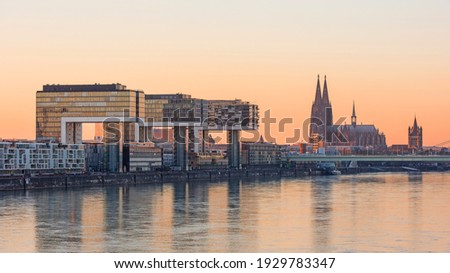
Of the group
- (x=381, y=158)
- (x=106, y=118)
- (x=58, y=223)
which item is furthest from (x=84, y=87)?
(x=58, y=223)

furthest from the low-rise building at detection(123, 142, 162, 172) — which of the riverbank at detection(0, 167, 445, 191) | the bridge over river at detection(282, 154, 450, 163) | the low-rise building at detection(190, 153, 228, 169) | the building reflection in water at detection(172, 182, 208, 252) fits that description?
the building reflection in water at detection(172, 182, 208, 252)

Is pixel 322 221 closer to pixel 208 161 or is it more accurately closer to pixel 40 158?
pixel 40 158

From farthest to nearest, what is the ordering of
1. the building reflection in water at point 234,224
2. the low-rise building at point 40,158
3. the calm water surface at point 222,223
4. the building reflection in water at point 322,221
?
the low-rise building at point 40,158
the building reflection in water at point 234,224
the building reflection in water at point 322,221
the calm water surface at point 222,223

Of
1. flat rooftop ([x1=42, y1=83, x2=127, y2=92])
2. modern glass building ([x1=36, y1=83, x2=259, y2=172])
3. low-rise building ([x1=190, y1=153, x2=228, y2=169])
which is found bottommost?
low-rise building ([x1=190, y1=153, x2=228, y2=169])

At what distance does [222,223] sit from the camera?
50.3 m

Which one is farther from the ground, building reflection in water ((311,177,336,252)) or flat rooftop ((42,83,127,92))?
flat rooftop ((42,83,127,92))

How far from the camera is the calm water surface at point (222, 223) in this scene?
40.4 m

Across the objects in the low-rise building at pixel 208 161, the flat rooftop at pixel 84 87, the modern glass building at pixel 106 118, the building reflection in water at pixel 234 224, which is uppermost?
the flat rooftop at pixel 84 87

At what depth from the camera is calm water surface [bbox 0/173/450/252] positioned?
4041 cm

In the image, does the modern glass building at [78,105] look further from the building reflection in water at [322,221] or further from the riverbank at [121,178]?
the building reflection in water at [322,221]

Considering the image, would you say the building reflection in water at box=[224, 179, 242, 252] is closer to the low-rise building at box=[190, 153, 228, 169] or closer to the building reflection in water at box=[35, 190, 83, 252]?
the building reflection in water at box=[35, 190, 83, 252]

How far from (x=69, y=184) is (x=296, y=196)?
77.7 ft

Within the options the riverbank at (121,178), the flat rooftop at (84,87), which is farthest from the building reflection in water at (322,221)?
the flat rooftop at (84,87)

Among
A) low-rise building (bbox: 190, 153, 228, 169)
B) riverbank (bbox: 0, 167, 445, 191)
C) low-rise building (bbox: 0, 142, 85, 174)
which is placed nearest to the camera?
riverbank (bbox: 0, 167, 445, 191)
